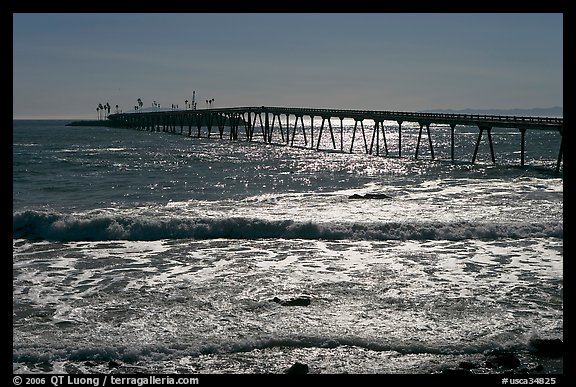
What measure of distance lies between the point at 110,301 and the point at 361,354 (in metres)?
6.06

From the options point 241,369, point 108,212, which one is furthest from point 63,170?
point 241,369

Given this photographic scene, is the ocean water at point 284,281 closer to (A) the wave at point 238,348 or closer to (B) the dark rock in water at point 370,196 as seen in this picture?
(A) the wave at point 238,348

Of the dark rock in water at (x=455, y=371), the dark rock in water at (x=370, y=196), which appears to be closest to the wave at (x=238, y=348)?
the dark rock in water at (x=455, y=371)

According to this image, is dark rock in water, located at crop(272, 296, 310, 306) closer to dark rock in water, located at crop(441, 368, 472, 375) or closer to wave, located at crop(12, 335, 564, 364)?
wave, located at crop(12, 335, 564, 364)

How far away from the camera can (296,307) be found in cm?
1172

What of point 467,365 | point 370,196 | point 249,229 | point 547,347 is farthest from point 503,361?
point 370,196

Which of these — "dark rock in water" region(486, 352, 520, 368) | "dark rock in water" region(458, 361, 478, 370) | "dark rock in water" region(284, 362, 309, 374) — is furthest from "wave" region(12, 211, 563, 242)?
"dark rock in water" region(284, 362, 309, 374)

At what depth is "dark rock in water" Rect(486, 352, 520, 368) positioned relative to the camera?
870 cm

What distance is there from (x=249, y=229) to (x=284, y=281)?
7.36 metres

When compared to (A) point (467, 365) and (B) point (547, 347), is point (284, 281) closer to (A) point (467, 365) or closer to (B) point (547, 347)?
(A) point (467, 365)
